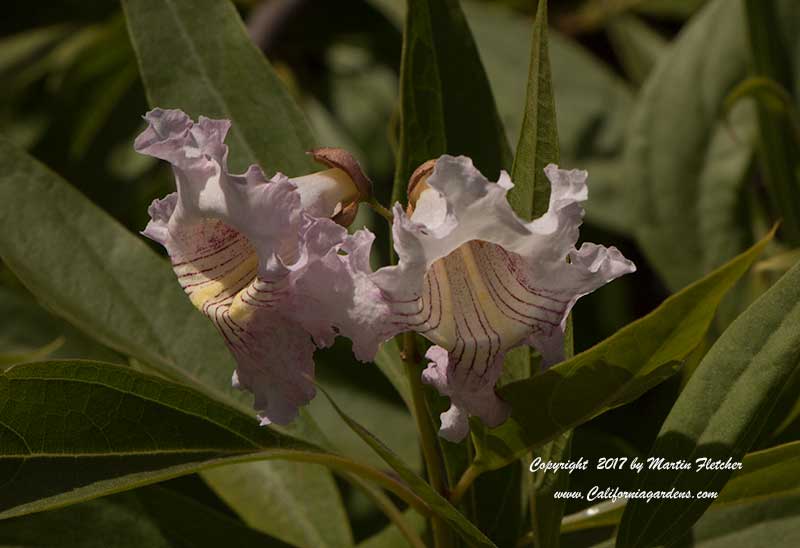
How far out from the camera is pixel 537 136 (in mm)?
1293

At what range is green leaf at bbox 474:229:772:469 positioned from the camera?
1.07m

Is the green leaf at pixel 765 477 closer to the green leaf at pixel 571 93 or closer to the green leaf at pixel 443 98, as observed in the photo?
the green leaf at pixel 443 98

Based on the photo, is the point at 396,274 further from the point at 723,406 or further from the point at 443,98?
the point at 443,98

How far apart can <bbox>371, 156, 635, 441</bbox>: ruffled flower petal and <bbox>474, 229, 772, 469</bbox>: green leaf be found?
3 cm

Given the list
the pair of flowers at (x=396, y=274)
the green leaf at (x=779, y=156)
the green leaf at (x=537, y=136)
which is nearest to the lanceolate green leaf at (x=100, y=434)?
the pair of flowers at (x=396, y=274)

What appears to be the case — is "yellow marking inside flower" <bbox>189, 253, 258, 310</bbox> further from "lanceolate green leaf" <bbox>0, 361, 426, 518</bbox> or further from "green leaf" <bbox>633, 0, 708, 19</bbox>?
"green leaf" <bbox>633, 0, 708, 19</bbox>

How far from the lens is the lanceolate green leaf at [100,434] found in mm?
1161

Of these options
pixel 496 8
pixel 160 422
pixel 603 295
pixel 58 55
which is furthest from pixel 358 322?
pixel 58 55

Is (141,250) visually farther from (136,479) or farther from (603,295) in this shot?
(603,295)

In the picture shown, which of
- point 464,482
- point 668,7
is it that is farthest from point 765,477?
point 668,7

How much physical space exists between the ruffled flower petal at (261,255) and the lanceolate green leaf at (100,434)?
0.30 ft

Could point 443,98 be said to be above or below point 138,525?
above

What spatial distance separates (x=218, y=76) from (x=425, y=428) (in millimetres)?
659

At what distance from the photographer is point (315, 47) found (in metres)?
3.17
